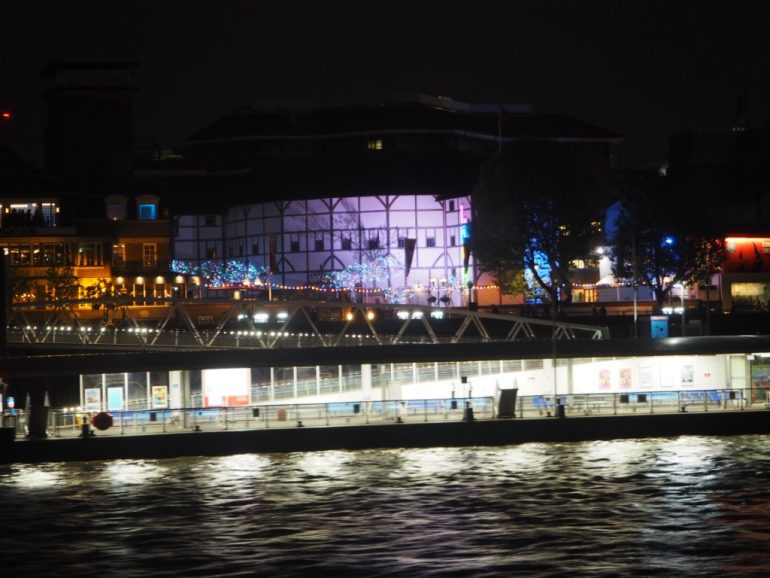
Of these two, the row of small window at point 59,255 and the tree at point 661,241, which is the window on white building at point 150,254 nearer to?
the row of small window at point 59,255

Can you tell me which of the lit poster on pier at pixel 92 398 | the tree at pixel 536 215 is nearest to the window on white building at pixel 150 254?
the tree at pixel 536 215

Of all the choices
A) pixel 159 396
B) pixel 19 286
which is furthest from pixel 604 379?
pixel 19 286

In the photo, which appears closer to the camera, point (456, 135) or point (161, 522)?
point (161, 522)

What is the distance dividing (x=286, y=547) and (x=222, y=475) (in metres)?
12.1

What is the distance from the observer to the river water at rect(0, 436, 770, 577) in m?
32.9

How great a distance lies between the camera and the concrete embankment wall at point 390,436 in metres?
51.3

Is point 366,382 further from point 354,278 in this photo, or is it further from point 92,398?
point 354,278

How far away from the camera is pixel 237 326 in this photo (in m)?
88.4

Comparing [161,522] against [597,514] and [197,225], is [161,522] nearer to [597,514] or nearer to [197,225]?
[597,514]

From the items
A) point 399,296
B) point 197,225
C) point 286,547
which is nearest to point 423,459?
point 286,547

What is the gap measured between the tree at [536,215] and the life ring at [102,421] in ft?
143

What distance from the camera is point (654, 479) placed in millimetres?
43594

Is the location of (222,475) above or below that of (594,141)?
below

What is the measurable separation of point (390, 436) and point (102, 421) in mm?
10314
